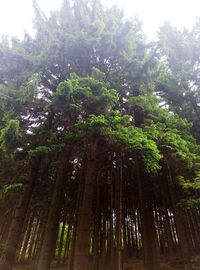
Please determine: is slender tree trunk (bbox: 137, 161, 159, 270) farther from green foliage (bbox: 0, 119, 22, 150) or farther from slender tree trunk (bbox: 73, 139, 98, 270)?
green foliage (bbox: 0, 119, 22, 150)

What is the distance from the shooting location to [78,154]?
1220 cm

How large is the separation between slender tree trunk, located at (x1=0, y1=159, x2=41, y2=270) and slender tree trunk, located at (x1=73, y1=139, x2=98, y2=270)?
2.15 metres

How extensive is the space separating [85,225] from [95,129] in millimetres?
3173

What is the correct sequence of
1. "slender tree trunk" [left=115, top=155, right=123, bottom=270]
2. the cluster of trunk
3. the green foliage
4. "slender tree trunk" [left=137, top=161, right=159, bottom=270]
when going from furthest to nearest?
"slender tree trunk" [left=137, top=161, right=159, bottom=270]
"slender tree trunk" [left=115, top=155, right=123, bottom=270]
the cluster of trunk
the green foliage

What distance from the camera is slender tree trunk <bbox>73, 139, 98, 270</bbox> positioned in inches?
302

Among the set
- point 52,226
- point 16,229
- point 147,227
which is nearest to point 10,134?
point 16,229

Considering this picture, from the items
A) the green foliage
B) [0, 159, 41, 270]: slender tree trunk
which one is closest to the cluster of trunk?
[0, 159, 41, 270]: slender tree trunk

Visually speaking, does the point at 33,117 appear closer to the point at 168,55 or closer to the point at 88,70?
the point at 88,70

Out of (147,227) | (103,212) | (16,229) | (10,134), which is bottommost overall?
(16,229)

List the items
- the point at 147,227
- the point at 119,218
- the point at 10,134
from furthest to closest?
the point at 147,227 < the point at 119,218 < the point at 10,134

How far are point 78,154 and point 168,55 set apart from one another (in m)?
9.63

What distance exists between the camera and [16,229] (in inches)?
354

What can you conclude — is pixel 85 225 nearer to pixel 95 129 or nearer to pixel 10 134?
pixel 95 129

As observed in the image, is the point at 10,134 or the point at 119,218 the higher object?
the point at 10,134
